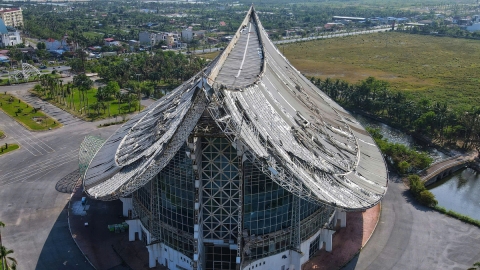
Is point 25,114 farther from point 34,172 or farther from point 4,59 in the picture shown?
point 4,59

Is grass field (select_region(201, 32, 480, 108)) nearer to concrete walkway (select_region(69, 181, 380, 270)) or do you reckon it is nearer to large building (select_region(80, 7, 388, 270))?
concrete walkway (select_region(69, 181, 380, 270))

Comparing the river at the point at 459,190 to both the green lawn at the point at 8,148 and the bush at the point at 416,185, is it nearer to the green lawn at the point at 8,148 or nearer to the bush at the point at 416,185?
the bush at the point at 416,185

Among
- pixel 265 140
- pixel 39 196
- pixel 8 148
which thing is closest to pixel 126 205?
pixel 39 196

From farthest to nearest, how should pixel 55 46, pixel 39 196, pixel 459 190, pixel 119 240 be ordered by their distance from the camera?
pixel 55 46 < pixel 459 190 < pixel 39 196 < pixel 119 240

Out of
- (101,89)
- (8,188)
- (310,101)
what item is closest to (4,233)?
(8,188)

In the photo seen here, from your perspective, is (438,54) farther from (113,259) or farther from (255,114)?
(113,259)

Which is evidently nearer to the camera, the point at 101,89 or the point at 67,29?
the point at 101,89
